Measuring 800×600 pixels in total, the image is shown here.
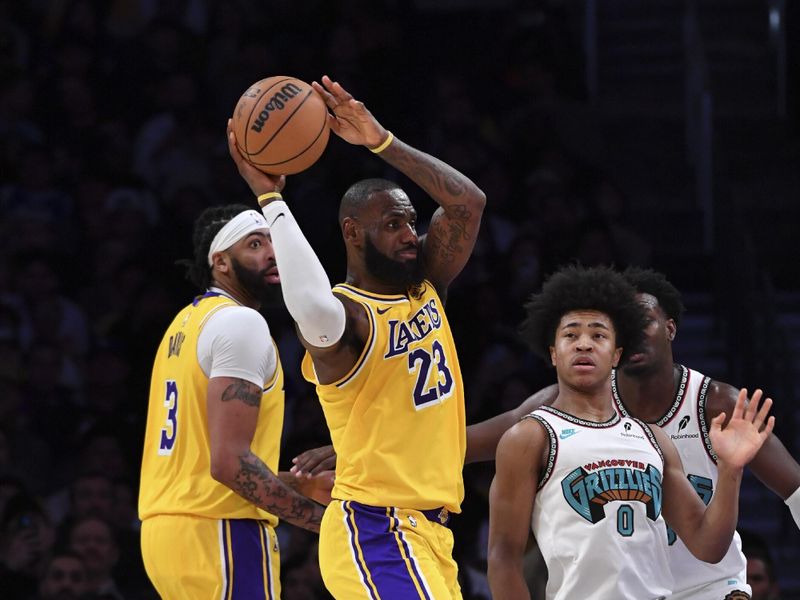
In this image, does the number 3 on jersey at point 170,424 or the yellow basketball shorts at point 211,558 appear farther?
the number 3 on jersey at point 170,424

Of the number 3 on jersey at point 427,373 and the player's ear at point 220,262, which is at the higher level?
the player's ear at point 220,262

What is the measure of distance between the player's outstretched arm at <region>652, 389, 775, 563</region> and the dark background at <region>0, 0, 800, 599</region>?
344 cm

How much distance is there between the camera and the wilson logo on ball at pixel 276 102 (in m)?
4.97

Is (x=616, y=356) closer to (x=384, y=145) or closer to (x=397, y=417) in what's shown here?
(x=397, y=417)

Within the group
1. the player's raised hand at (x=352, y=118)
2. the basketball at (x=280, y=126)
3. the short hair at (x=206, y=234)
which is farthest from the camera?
the short hair at (x=206, y=234)

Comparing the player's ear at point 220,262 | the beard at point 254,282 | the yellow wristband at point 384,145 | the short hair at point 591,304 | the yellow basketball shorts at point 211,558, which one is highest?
the yellow wristband at point 384,145

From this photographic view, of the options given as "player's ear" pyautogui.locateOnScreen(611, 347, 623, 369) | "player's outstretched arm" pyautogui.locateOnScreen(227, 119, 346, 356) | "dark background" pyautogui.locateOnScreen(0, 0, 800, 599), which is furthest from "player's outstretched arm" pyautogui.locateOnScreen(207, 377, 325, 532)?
"dark background" pyautogui.locateOnScreen(0, 0, 800, 599)

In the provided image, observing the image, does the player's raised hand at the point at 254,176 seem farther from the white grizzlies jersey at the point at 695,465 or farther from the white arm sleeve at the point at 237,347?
the white grizzlies jersey at the point at 695,465

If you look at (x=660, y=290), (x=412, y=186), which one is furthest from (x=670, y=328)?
(x=412, y=186)

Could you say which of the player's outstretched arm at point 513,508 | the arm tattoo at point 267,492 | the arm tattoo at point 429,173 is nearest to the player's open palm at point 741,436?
Result: the player's outstretched arm at point 513,508

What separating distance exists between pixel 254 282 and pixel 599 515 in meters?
1.89

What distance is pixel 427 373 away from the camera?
5.01 m

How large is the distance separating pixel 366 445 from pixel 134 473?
4382mm

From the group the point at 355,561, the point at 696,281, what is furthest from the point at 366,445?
the point at 696,281
